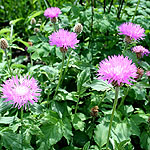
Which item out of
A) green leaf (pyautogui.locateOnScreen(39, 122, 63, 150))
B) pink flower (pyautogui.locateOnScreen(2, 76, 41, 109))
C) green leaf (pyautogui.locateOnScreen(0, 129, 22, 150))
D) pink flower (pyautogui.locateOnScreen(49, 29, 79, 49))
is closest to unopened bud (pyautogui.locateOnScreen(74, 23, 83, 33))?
pink flower (pyautogui.locateOnScreen(49, 29, 79, 49))

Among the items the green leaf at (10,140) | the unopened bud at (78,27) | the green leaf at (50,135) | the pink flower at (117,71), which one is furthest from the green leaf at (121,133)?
the unopened bud at (78,27)

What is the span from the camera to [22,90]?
4.58 ft

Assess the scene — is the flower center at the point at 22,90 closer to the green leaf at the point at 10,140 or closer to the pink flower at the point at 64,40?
the green leaf at the point at 10,140

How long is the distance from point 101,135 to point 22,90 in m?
0.82

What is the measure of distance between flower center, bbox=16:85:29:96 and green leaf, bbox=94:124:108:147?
30.2 inches

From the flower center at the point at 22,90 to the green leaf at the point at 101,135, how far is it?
77 centimetres

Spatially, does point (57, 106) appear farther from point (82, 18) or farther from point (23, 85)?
point (82, 18)

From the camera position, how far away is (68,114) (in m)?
1.92

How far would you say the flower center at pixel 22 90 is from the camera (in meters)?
1.36

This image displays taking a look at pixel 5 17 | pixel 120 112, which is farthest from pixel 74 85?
pixel 5 17

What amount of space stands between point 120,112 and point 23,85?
3.40 feet

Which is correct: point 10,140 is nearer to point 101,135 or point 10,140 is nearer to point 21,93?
point 21,93

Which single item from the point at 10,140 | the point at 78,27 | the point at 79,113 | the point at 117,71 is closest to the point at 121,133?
the point at 79,113

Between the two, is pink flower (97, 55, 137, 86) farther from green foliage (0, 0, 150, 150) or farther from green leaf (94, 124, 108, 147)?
green leaf (94, 124, 108, 147)
